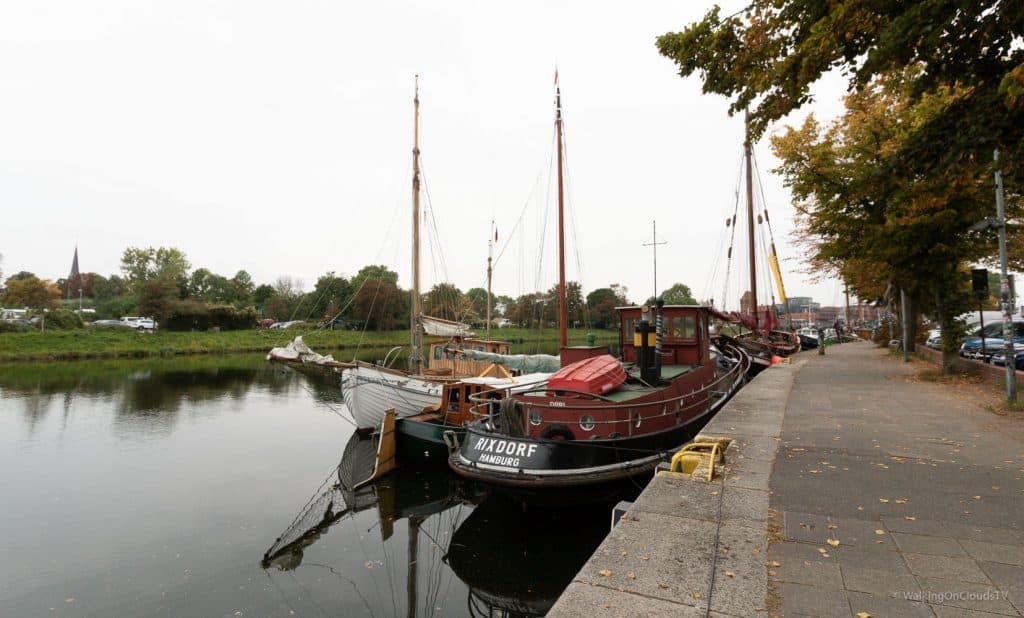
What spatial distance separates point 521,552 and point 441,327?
44.7 feet

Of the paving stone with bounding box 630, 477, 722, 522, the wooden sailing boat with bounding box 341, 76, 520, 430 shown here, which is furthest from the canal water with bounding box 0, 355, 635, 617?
the paving stone with bounding box 630, 477, 722, 522

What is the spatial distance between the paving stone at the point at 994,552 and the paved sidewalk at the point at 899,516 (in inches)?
0.5

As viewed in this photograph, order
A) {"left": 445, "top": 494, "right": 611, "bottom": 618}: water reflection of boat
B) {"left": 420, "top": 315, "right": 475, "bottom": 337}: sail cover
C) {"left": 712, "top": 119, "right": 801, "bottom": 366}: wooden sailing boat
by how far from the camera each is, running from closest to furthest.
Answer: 1. {"left": 445, "top": 494, "right": 611, "bottom": 618}: water reflection of boat
2. {"left": 420, "top": 315, "right": 475, "bottom": 337}: sail cover
3. {"left": 712, "top": 119, "right": 801, "bottom": 366}: wooden sailing boat

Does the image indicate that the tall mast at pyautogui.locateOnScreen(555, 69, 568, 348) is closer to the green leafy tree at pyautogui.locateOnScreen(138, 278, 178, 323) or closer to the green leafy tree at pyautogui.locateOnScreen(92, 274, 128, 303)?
the green leafy tree at pyautogui.locateOnScreen(138, 278, 178, 323)

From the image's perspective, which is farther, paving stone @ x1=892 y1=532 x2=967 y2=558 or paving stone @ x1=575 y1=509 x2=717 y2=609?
paving stone @ x1=892 y1=532 x2=967 y2=558

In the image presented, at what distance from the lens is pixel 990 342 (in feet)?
69.6

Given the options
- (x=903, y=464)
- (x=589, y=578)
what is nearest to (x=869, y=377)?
(x=903, y=464)

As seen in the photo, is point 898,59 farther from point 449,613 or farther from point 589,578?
point 449,613

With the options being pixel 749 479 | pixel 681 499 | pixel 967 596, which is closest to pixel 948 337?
pixel 749 479

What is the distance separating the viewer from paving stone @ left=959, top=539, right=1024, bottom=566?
395 centimetres

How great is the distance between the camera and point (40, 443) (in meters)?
16.2

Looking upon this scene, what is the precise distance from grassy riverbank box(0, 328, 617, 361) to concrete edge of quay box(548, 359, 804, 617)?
33.5 meters

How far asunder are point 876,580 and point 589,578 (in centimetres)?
208

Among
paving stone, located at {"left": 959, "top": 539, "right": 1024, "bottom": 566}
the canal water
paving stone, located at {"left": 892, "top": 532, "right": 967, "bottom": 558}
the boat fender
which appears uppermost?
paving stone, located at {"left": 959, "top": 539, "right": 1024, "bottom": 566}
